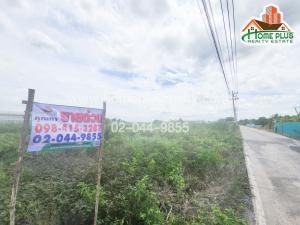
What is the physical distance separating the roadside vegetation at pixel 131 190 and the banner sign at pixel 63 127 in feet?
3.57

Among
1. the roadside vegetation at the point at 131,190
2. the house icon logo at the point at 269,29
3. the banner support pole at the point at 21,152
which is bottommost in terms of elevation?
the roadside vegetation at the point at 131,190

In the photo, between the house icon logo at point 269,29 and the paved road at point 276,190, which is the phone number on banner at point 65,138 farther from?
the house icon logo at point 269,29

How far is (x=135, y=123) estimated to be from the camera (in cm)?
1644

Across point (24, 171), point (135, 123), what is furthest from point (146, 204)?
point (135, 123)

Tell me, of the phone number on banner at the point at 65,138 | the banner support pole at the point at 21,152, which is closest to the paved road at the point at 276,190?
the phone number on banner at the point at 65,138

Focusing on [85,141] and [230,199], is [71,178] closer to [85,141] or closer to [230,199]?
[85,141]

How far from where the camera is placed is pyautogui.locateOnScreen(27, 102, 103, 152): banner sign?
2861mm

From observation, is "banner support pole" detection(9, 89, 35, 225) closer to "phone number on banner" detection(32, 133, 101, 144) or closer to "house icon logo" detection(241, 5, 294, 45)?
"phone number on banner" detection(32, 133, 101, 144)

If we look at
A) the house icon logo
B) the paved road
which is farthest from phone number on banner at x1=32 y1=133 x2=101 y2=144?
the house icon logo

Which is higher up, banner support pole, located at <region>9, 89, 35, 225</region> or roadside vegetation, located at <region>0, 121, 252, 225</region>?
banner support pole, located at <region>9, 89, 35, 225</region>

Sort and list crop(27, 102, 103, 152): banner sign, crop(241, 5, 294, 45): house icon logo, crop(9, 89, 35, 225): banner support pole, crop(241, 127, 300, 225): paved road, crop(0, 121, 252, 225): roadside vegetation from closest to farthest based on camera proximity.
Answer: crop(9, 89, 35, 225): banner support pole < crop(27, 102, 103, 152): banner sign < crop(0, 121, 252, 225): roadside vegetation < crop(241, 127, 300, 225): paved road < crop(241, 5, 294, 45): house icon logo

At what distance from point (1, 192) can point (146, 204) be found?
2.88 meters

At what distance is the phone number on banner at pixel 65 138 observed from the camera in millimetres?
2903

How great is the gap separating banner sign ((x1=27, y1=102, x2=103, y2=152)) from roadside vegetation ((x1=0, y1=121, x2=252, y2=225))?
3.57 feet
